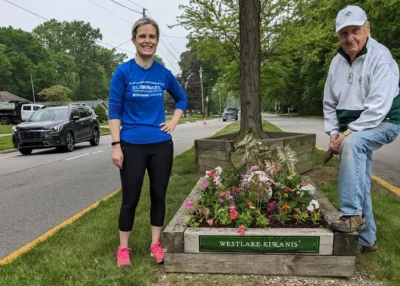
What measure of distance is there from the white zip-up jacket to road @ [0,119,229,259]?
3524 millimetres

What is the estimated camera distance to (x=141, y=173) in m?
3.00

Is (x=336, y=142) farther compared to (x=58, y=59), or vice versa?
(x=58, y=59)

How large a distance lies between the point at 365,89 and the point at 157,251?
2124mm

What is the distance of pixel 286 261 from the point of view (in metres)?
2.74

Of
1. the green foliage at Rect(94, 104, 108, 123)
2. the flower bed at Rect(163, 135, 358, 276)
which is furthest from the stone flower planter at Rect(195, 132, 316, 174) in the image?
the green foliage at Rect(94, 104, 108, 123)

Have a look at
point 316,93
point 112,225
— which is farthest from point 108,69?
point 112,225

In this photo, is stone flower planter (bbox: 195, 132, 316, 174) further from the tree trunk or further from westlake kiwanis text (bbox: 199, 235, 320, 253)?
westlake kiwanis text (bbox: 199, 235, 320, 253)

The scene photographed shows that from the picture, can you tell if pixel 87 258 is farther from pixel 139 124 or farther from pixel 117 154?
pixel 139 124

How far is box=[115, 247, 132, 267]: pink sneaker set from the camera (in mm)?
2985

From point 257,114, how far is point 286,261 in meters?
4.04

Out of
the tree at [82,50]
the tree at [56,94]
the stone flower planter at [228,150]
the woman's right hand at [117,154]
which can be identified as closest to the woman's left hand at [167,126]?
the woman's right hand at [117,154]

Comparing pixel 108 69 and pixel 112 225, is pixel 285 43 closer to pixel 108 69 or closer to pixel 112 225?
pixel 112 225

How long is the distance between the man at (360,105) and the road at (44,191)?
11.0ft

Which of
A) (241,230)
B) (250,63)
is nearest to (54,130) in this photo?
(250,63)
